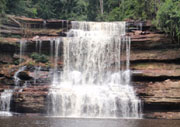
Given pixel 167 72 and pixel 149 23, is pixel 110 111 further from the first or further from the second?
pixel 149 23

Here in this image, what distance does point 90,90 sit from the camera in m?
22.3

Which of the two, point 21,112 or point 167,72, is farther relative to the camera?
point 167,72

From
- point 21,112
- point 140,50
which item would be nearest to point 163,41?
point 140,50

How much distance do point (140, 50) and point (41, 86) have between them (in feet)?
33.6

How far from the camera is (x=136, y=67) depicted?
84.8 feet

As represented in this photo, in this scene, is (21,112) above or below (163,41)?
below

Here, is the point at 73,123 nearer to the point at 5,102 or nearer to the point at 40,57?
the point at 5,102

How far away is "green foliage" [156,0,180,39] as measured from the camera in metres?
24.6

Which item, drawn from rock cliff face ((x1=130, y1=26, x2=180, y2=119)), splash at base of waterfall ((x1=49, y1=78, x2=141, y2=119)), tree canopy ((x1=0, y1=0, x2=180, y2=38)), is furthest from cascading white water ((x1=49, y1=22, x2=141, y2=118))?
tree canopy ((x1=0, y1=0, x2=180, y2=38))

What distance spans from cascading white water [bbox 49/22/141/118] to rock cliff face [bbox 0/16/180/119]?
87 cm

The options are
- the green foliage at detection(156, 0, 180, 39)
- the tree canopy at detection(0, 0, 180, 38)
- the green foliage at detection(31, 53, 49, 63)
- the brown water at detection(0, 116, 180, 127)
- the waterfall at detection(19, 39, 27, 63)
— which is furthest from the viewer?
the green foliage at detection(31, 53, 49, 63)

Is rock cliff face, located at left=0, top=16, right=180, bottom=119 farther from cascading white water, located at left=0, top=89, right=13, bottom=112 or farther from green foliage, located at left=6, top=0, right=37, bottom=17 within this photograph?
green foliage, located at left=6, top=0, right=37, bottom=17

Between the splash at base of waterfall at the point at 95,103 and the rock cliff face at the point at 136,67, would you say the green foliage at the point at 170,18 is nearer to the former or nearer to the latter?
the rock cliff face at the point at 136,67

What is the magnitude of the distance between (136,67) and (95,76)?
13.4 ft
